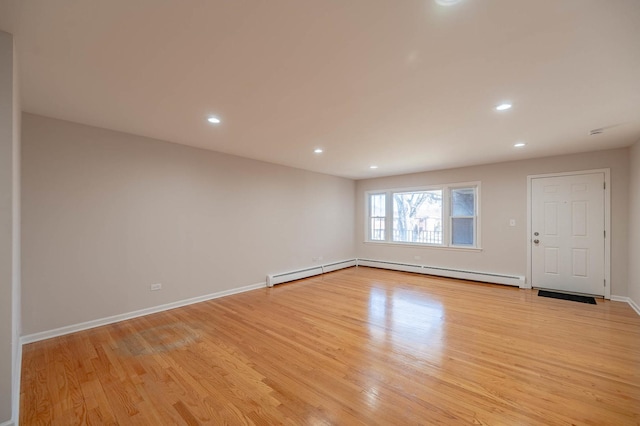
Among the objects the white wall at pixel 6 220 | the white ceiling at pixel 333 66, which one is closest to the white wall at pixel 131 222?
the white ceiling at pixel 333 66

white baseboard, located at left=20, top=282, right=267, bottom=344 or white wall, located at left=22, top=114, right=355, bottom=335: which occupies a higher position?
white wall, located at left=22, top=114, right=355, bottom=335

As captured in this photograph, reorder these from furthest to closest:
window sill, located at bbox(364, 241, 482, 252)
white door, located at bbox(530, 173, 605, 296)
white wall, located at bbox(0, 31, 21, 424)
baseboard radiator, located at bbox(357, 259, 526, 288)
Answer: window sill, located at bbox(364, 241, 482, 252) < baseboard radiator, located at bbox(357, 259, 526, 288) < white door, located at bbox(530, 173, 605, 296) < white wall, located at bbox(0, 31, 21, 424)

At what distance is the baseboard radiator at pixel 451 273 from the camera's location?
5.15 meters

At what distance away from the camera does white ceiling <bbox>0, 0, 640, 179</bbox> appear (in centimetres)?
148

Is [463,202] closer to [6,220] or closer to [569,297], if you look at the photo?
[569,297]

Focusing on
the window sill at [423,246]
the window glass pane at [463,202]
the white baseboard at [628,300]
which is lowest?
the white baseboard at [628,300]

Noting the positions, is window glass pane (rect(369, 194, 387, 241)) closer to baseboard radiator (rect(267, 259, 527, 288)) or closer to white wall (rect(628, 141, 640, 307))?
baseboard radiator (rect(267, 259, 527, 288))

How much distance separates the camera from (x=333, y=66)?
6.57 feet

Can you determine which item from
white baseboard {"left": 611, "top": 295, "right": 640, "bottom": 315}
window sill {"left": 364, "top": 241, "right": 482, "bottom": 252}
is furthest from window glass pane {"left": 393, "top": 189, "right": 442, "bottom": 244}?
white baseboard {"left": 611, "top": 295, "right": 640, "bottom": 315}

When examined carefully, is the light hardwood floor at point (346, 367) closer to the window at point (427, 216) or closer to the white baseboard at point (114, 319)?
the white baseboard at point (114, 319)

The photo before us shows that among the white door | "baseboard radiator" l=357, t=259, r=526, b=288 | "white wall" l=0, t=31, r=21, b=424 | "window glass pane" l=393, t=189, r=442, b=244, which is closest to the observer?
"white wall" l=0, t=31, r=21, b=424

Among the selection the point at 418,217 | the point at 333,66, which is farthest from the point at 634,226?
the point at 333,66

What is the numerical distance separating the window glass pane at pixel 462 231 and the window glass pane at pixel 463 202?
160 mm

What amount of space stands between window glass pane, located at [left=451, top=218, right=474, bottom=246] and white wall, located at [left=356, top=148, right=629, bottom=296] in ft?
0.81
